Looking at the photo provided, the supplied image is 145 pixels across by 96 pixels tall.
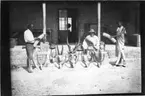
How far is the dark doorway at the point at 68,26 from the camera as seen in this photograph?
3.13 metres

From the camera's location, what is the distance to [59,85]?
10.3ft

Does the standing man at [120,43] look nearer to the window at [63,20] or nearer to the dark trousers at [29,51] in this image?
the window at [63,20]

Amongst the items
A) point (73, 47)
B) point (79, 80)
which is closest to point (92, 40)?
point (73, 47)

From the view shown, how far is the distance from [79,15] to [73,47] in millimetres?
436

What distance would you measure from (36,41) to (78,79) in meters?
0.76

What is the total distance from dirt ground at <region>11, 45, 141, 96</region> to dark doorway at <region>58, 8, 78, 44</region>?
1.25 ft

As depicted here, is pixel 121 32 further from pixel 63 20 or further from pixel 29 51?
pixel 29 51

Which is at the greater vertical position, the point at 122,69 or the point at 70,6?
the point at 70,6

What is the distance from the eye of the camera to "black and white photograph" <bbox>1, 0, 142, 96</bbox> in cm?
308

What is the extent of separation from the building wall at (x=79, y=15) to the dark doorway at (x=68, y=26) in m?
0.05

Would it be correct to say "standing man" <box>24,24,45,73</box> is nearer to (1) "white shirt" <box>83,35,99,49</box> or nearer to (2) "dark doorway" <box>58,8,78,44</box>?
(2) "dark doorway" <box>58,8,78,44</box>

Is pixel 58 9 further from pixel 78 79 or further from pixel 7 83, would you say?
pixel 7 83

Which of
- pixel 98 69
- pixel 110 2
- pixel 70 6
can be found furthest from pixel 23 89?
pixel 110 2

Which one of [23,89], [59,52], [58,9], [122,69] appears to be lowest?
[23,89]
